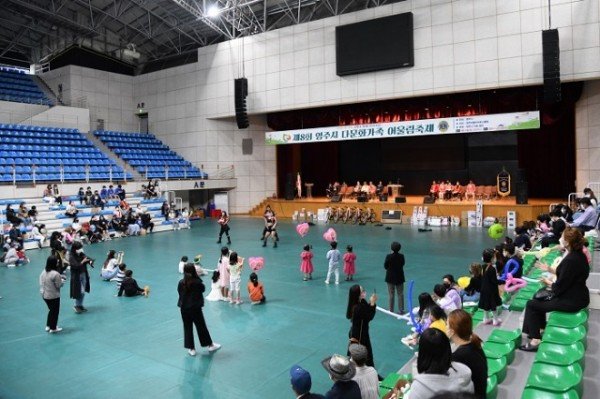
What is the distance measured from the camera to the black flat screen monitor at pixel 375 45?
74.7 feet

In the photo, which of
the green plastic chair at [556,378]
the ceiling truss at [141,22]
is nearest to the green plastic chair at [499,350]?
the green plastic chair at [556,378]

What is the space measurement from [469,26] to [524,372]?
19.9 m

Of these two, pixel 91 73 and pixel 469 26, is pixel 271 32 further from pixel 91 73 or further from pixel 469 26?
pixel 91 73

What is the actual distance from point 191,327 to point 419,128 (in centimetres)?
1836

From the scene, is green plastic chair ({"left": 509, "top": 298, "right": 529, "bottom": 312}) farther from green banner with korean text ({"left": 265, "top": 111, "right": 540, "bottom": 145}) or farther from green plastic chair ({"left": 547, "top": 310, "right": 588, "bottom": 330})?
green banner with korean text ({"left": 265, "top": 111, "right": 540, "bottom": 145})

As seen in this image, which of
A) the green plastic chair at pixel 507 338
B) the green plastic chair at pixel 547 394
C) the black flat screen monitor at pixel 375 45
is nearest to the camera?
the green plastic chair at pixel 547 394

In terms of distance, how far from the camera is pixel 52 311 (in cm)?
825

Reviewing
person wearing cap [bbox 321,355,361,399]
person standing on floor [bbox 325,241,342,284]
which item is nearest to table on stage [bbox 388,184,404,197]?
person standing on floor [bbox 325,241,342,284]

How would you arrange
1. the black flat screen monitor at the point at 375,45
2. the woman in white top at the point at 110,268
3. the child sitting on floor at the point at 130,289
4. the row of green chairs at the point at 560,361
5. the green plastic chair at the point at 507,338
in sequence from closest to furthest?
the row of green chairs at the point at 560,361, the green plastic chair at the point at 507,338, the child sitting on floor at the point at 130,289, the woman in white top at the point at 110,268, the black flat screen monitor at the point at 375,45

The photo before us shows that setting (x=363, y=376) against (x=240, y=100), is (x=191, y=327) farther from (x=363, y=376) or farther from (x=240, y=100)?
(x=240, y=100)

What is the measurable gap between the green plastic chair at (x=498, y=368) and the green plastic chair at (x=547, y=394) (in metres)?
0.46

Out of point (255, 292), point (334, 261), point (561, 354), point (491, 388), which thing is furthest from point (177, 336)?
point (561, 354)

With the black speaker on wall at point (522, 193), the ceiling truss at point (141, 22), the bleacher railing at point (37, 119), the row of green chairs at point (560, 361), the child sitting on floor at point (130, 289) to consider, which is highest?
the ceiling truss at point (141, 22)

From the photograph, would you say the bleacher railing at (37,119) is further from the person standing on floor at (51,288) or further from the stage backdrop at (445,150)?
the person standing on floor at (51,288)
